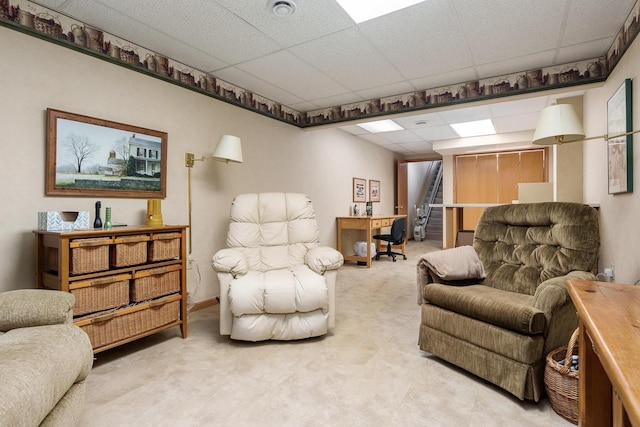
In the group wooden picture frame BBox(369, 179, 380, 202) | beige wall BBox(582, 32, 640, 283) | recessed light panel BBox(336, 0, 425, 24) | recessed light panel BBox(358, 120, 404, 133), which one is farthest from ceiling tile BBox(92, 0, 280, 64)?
wooden picture frame BBox(369, 179, 380, 202)

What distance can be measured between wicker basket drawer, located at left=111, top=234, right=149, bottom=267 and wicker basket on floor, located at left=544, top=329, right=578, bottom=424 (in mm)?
2523

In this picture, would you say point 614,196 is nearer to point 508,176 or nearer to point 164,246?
point 164,246

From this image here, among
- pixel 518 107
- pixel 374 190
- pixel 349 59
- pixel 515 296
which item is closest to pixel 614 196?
pixel 515 296

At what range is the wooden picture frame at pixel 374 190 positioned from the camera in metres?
6.62

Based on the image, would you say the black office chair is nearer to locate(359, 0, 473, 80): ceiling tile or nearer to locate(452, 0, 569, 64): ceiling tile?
locate(359, 0, 473, 80): ceiling tile

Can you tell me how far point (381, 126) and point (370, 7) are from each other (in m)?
3.28

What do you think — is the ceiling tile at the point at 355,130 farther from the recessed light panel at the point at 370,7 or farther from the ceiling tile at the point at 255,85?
the recessed light panel at the point at 370,7

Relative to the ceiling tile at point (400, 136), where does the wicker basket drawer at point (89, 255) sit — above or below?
below

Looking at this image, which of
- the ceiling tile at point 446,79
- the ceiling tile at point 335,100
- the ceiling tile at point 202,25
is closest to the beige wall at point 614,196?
the ceiling tile at point 446,79

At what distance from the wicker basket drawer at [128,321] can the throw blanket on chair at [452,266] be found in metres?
1.88

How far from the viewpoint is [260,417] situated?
1555 mm

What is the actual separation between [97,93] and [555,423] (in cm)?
A: 350

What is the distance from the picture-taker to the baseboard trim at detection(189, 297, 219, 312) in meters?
3.19

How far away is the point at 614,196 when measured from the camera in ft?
8.13
